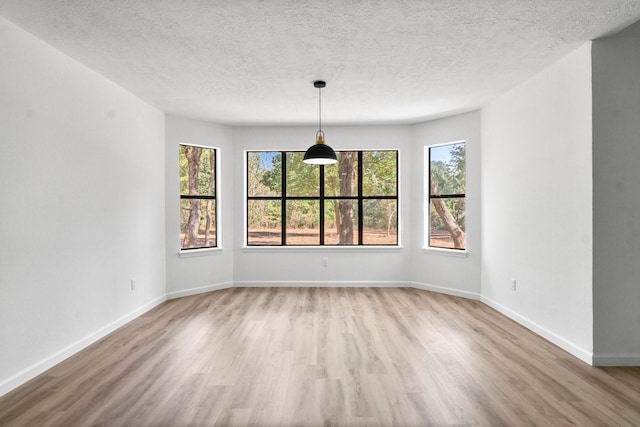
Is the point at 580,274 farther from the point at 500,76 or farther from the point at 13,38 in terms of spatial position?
the point at 13,38

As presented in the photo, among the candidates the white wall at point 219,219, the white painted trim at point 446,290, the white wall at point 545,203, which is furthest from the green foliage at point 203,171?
the white wall at point 545,203

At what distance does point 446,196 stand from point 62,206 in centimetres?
506

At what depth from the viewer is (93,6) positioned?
8.54 feet

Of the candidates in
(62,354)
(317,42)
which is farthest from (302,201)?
(62,354)

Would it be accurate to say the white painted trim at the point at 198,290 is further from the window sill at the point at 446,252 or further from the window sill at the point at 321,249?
the window sill at the point at 446,252

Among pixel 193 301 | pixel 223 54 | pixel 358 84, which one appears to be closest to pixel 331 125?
pixel 358 84

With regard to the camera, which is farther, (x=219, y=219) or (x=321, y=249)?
(x=321, y=249)

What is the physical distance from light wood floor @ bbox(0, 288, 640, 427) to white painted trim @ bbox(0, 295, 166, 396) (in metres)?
0.07

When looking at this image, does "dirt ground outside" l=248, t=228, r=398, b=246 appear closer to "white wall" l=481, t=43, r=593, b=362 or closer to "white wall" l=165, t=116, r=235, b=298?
"white wall" l=165, t=116, r=235, b=298

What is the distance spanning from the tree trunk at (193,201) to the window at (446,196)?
149 inches

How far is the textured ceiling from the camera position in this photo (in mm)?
2645

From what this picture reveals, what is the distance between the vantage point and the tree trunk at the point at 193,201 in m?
6.01

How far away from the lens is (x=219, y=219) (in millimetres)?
6277

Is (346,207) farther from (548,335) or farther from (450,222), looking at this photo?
(548,335)
